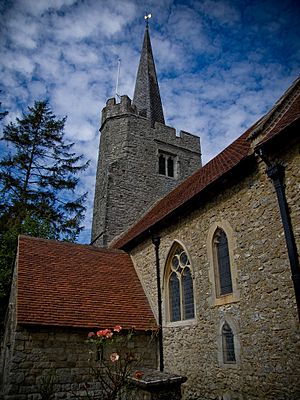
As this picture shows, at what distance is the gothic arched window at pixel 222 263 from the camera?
22.3 feet

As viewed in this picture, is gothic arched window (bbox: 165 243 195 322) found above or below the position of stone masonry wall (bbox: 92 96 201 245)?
below

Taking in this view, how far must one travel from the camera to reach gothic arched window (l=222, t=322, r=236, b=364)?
619 cm

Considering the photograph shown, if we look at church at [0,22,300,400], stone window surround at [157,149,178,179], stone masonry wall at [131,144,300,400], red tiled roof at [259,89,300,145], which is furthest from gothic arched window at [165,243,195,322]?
stone window surround at [157,149,178,179]

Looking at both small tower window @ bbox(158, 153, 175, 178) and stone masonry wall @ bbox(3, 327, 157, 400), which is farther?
small tower window @ bbox(158, 153, 175, 178)

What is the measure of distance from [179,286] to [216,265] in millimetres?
1823

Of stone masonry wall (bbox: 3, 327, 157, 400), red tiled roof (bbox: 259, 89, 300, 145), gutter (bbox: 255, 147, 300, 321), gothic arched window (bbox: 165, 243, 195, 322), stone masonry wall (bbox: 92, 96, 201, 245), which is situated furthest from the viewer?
stone masonry wall (bbox: 92, 96, 201, 245)

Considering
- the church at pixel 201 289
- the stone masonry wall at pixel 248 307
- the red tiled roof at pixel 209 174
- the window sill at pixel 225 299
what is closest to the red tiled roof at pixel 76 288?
the church at pixel 201 289

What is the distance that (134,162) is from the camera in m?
17.2

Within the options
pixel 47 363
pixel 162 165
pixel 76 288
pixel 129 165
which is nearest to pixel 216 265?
pixel 76 288

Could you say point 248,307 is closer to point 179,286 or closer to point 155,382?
point 155,382

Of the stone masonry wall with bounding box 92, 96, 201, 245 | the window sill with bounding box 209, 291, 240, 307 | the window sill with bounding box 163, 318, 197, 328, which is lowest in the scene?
the window sill with bounding box 163, 318, 197, 328

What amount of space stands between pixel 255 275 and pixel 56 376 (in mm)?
5088

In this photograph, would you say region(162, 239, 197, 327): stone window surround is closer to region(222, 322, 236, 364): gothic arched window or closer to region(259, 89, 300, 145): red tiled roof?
region(222, 322, 236, 364): gothic arched window

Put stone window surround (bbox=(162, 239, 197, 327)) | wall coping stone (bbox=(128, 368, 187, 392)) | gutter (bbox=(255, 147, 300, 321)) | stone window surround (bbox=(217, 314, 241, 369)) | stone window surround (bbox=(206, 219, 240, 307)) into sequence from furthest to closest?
stone window surround (bbox=(162, 239, 197, 327)), stone window surround (bbox=(206, 219, 240, 307)), stone window surround (bbox=(217, 314, 241, 369)), gutter (bbox=(255, 147, 300, 321)), wall coping stone (bbox=(128, 368, 187, 392))
